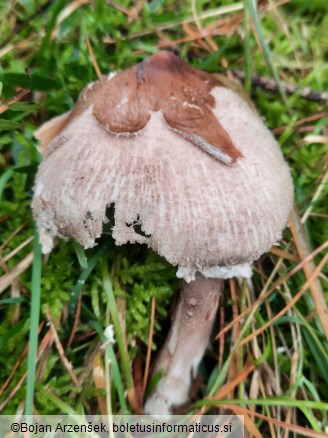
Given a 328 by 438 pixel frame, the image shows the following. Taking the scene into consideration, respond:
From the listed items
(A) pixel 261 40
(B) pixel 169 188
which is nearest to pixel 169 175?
(B) pixel 169 188

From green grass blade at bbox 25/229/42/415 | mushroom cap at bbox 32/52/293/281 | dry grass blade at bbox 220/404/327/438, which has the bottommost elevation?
dry grass blade at bbox 220/404/327/438

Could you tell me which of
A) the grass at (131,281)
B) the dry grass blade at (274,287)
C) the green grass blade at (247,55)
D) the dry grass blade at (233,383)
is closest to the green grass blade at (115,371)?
the grass at (131,281)

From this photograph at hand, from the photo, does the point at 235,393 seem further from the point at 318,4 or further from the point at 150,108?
the point at 318,4

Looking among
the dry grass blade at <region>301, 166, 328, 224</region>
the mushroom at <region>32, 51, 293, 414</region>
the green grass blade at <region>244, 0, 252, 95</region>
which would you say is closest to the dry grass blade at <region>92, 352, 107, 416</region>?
the mushroom at <region>32, 51, 293, 414</region>

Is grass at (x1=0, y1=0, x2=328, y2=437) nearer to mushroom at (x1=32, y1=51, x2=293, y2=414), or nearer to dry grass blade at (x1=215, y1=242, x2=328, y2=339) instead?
dry grass blade at (x1=215, y1=242, x2=328, y2=339)

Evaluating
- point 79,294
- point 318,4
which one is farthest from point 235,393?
point 318,4

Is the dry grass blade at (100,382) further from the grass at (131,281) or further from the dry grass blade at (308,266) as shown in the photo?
the dry grass blade at (308,266)
